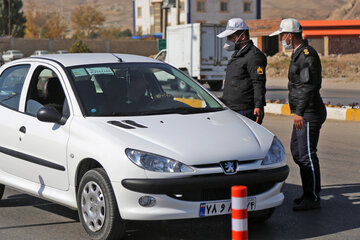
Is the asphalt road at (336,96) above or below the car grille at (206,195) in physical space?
below

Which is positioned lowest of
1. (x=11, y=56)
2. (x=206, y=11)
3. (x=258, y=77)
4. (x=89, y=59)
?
(x=11, y=56)

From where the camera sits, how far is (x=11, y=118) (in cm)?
678

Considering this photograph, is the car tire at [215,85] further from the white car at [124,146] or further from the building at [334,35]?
the building at [334,35]

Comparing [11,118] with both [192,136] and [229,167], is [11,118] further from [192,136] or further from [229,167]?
[229,167]

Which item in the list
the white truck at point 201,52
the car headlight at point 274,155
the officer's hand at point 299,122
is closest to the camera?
the car headlight at point 274,155

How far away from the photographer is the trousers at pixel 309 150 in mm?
6848

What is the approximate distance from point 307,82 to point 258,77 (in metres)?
0.69

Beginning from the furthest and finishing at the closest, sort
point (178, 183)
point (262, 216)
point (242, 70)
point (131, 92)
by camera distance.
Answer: point (242, 70) < point (131, 92) < point (262, 216) < point (178, 183)

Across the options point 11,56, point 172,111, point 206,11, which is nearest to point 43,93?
point 172,111

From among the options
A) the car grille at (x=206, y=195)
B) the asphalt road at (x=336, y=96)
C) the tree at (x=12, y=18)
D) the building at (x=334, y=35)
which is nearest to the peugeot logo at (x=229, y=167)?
the car grille at (x=206, y=195)

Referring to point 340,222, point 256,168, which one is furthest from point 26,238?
point 340,222

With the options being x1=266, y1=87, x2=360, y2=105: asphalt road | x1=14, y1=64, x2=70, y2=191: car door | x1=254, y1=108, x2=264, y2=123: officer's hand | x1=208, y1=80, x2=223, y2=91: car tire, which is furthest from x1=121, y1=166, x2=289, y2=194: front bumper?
x1=208, y1=80, x2=223, y2=91: car tire

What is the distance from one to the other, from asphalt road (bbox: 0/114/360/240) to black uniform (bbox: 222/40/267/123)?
109cm

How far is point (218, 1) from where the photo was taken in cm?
8900
